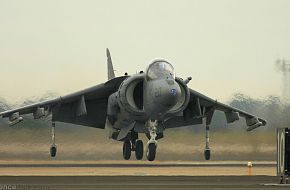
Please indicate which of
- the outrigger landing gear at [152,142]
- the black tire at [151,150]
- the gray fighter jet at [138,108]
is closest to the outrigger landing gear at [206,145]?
the gray fighter jet at [138,108]

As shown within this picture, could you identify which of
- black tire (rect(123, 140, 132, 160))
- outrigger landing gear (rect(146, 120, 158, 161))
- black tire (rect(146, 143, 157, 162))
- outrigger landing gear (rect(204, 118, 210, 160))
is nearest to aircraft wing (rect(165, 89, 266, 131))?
outrigger landing gear (rect(204, 118, 210, 160))

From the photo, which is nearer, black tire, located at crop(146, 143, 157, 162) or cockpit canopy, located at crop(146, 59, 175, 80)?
A: black tire, located at crop(146, 143, 157, 162)

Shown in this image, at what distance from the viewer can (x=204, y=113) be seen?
125 ft

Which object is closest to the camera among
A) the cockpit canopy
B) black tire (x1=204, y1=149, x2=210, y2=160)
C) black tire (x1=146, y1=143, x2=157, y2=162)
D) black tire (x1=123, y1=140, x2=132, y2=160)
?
black tire (x1=146, y1=143, x2=157, y2=162)

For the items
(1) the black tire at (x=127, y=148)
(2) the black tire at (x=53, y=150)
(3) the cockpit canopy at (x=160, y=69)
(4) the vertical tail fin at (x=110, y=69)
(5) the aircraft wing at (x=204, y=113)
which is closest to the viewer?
(3) the cockpit canopy at (x=160, y=69)

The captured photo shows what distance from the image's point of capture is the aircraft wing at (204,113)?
36.9m

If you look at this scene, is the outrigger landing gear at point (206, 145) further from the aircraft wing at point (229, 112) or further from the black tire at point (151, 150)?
the black tire at point (151, 150)

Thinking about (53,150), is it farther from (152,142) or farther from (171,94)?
(171,94)

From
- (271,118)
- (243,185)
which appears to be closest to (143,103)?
(271,118)

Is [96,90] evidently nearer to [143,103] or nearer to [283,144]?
[143,103]

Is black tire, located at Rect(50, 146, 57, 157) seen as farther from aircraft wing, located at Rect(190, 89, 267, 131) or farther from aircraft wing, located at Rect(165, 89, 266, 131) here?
aircraft wing, located at Rect(190, 89, 267, 131)

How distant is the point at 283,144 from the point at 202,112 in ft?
44.9

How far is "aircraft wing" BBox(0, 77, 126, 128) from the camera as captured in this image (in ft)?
119

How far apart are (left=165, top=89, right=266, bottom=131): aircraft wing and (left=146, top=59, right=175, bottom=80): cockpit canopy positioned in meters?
4.80
